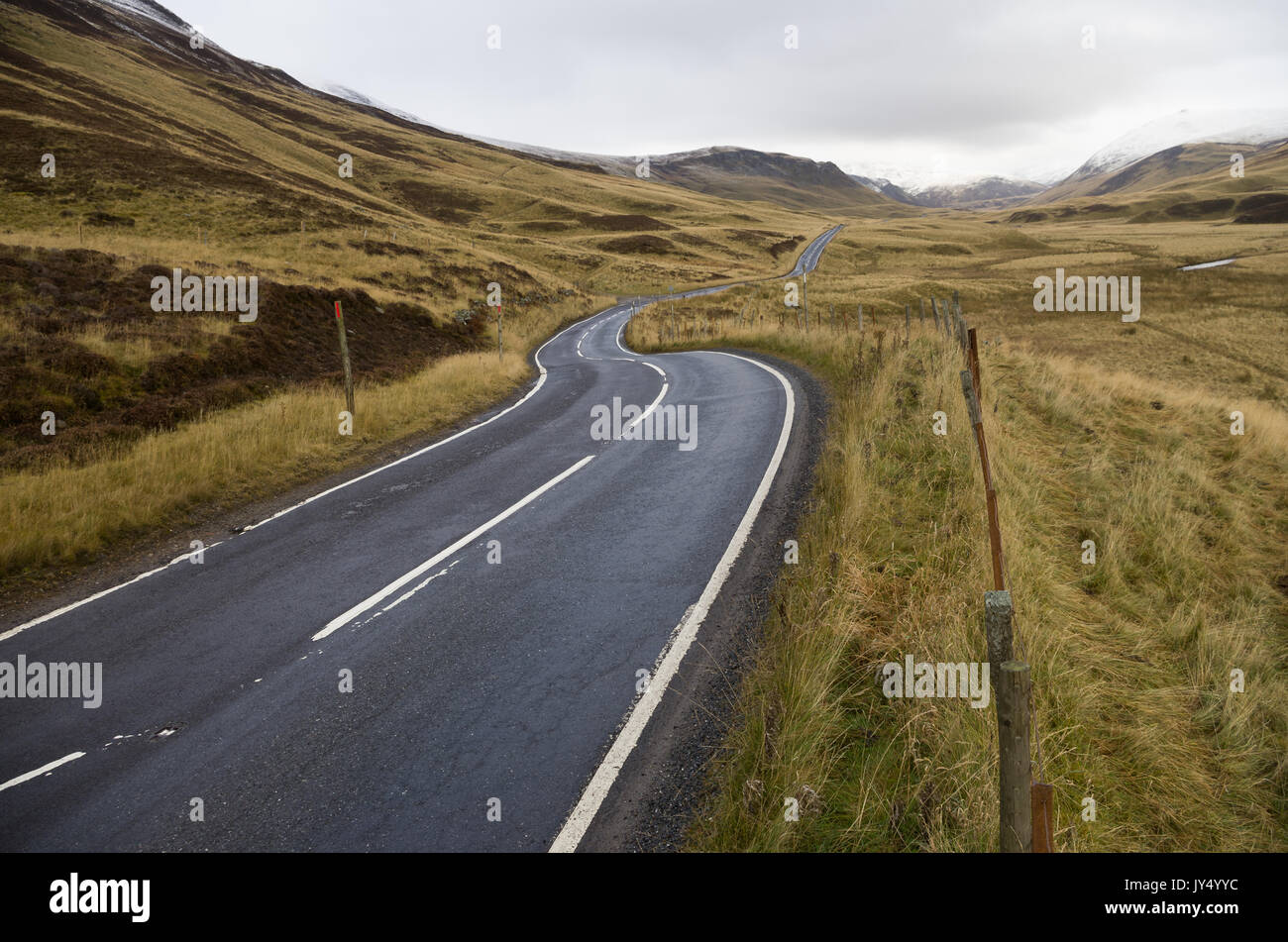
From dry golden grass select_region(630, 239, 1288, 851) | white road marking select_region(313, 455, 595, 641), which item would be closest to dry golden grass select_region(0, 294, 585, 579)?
white road marking select_region(313, 455, 595, 641)

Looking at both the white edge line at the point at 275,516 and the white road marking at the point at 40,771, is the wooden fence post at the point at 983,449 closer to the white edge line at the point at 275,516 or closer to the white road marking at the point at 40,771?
the white road marking at the point at 40,771

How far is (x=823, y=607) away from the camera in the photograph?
4617 millimetres

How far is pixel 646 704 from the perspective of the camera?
4129 millimetres

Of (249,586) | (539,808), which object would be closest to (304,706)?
(539,808)

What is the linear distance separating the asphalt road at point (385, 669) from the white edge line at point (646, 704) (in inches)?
0.6

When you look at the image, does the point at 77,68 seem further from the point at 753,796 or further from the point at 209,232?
the point at 753,796

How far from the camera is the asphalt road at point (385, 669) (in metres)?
3.38

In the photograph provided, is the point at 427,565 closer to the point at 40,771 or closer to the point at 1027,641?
the point at 40,771

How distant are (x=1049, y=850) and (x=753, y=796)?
1.37 m

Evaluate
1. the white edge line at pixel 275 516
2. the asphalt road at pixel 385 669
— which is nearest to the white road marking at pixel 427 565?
the asphalt road at pixel 385 669

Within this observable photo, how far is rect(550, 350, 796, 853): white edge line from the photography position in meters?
3.23

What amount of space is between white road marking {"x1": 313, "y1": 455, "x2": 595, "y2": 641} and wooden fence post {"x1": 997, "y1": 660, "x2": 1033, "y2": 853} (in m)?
4.65

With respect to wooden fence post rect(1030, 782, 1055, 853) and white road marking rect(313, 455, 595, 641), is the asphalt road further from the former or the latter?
wooden fence post rect(1030, 782, 1055, 853)

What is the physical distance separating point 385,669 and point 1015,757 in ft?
12.9
